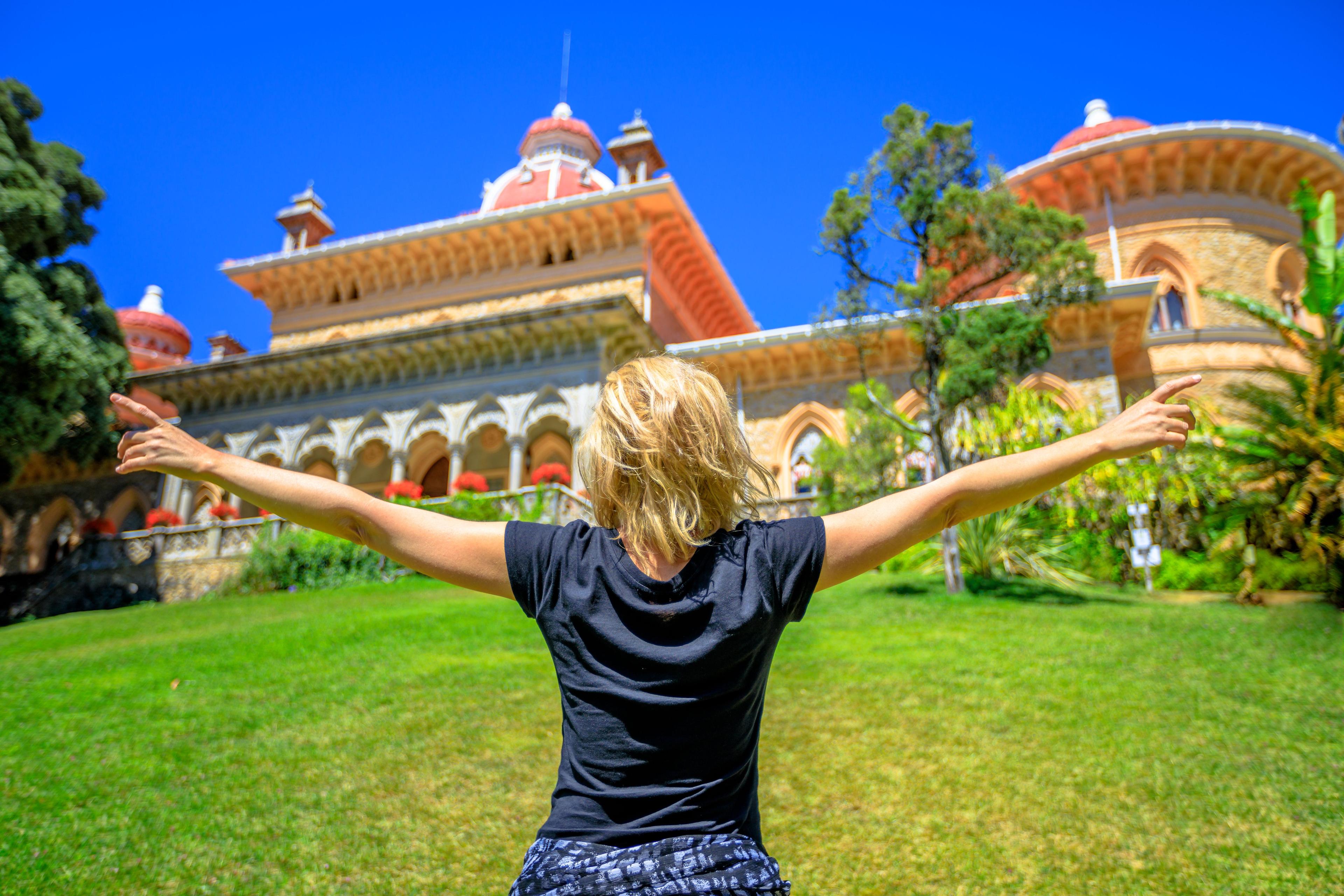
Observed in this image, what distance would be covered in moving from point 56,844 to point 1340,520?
42.0 feet

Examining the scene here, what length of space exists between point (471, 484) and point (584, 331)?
215 inches

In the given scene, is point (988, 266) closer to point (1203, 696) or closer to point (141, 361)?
point (1203, 696)

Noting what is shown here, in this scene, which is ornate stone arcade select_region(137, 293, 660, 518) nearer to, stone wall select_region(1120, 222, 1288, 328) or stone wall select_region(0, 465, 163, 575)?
stone wall select_region(0, 465, 163, 575)

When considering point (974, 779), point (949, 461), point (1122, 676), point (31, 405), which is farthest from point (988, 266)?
point (31, 405)

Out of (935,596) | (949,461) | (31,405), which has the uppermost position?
(31,405)

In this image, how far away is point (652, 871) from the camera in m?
1.35

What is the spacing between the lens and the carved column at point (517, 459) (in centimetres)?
1956

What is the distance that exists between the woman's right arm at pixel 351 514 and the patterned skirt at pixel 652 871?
509mm

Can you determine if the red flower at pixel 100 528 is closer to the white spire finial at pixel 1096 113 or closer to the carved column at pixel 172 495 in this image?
the carved column at pixel 172 495

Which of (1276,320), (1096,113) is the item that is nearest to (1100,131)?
(1096,113)

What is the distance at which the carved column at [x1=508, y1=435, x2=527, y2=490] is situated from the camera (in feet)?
64.2

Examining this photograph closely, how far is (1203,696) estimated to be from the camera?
19.6 feet

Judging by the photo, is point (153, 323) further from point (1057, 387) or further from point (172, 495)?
point (1057, 387)

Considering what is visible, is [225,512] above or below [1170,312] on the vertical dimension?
below
